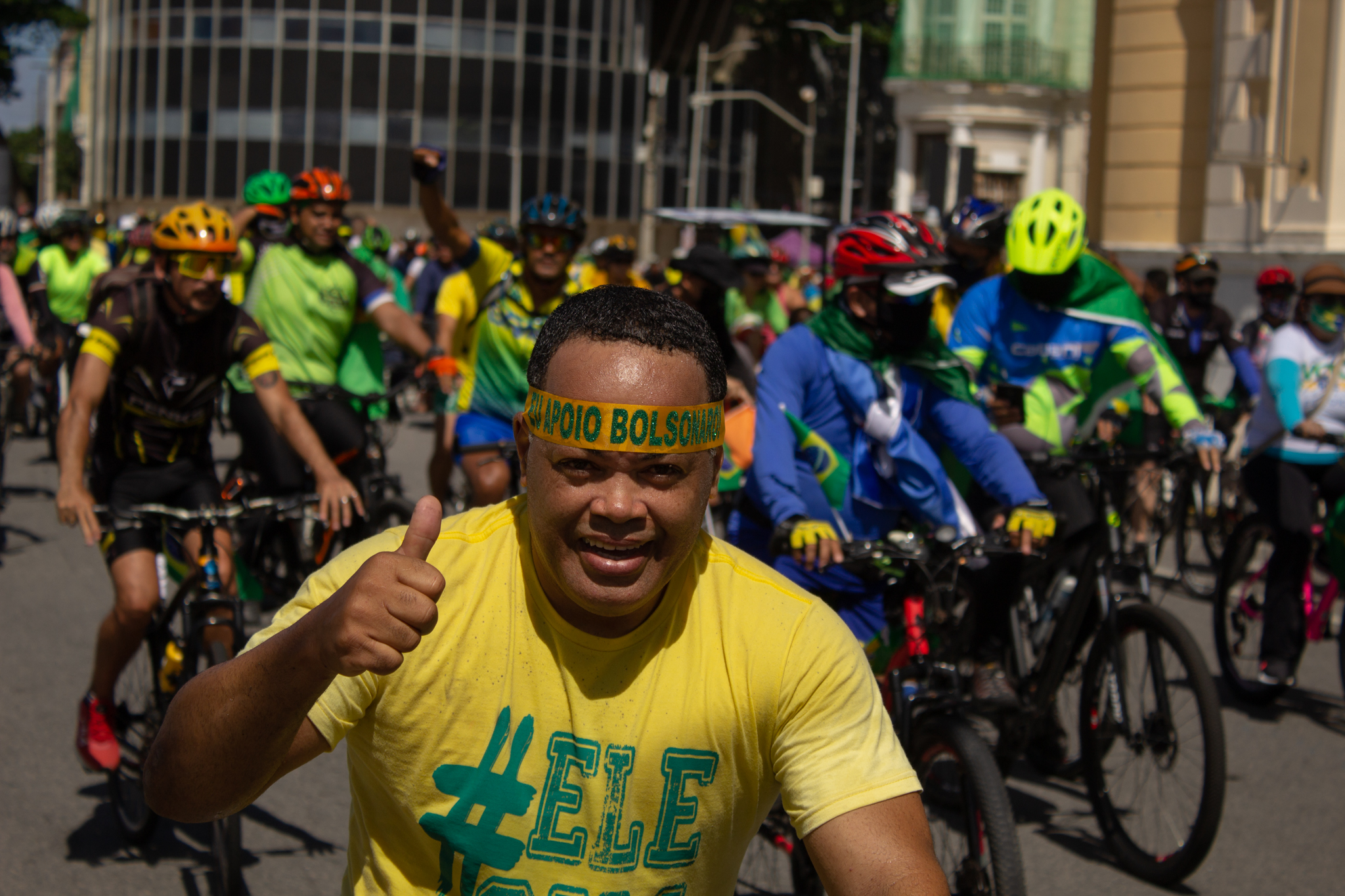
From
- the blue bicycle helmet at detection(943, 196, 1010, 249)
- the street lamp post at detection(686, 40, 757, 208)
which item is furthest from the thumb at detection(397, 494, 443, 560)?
the street lamp post at detection(686, 40, 757, 208)

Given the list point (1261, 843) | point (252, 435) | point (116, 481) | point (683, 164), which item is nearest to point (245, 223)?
point (252, 435)

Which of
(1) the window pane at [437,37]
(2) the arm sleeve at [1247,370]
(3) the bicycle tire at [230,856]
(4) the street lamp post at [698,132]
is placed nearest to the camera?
(3) the bicycle tire at [230,856]

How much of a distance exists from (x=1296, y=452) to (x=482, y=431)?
158 inches

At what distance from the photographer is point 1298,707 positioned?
7.16 metres

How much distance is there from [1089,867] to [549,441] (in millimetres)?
3672

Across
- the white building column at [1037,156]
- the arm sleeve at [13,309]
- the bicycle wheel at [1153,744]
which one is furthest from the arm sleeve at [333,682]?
the white building column at [1037,156]

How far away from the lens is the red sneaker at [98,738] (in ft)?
16.3

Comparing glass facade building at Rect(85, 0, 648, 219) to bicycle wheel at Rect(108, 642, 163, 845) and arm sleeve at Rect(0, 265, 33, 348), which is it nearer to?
arm sleeve at Rect(0, 265, 33, 348)

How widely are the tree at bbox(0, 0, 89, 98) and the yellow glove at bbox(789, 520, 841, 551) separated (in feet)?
145

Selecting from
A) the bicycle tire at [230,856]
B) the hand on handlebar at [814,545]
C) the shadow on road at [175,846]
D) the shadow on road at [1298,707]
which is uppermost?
the hand on handlebar at [814,545]

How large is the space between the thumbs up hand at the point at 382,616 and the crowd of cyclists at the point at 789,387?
4.85ft

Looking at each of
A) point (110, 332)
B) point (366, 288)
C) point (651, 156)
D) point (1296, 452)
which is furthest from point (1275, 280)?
point (651, 156)

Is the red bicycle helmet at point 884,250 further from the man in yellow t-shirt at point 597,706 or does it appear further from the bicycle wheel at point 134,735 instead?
the bicycle wheel at point 134,735

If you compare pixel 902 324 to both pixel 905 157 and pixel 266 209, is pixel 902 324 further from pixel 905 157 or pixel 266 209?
pixel 905 157
